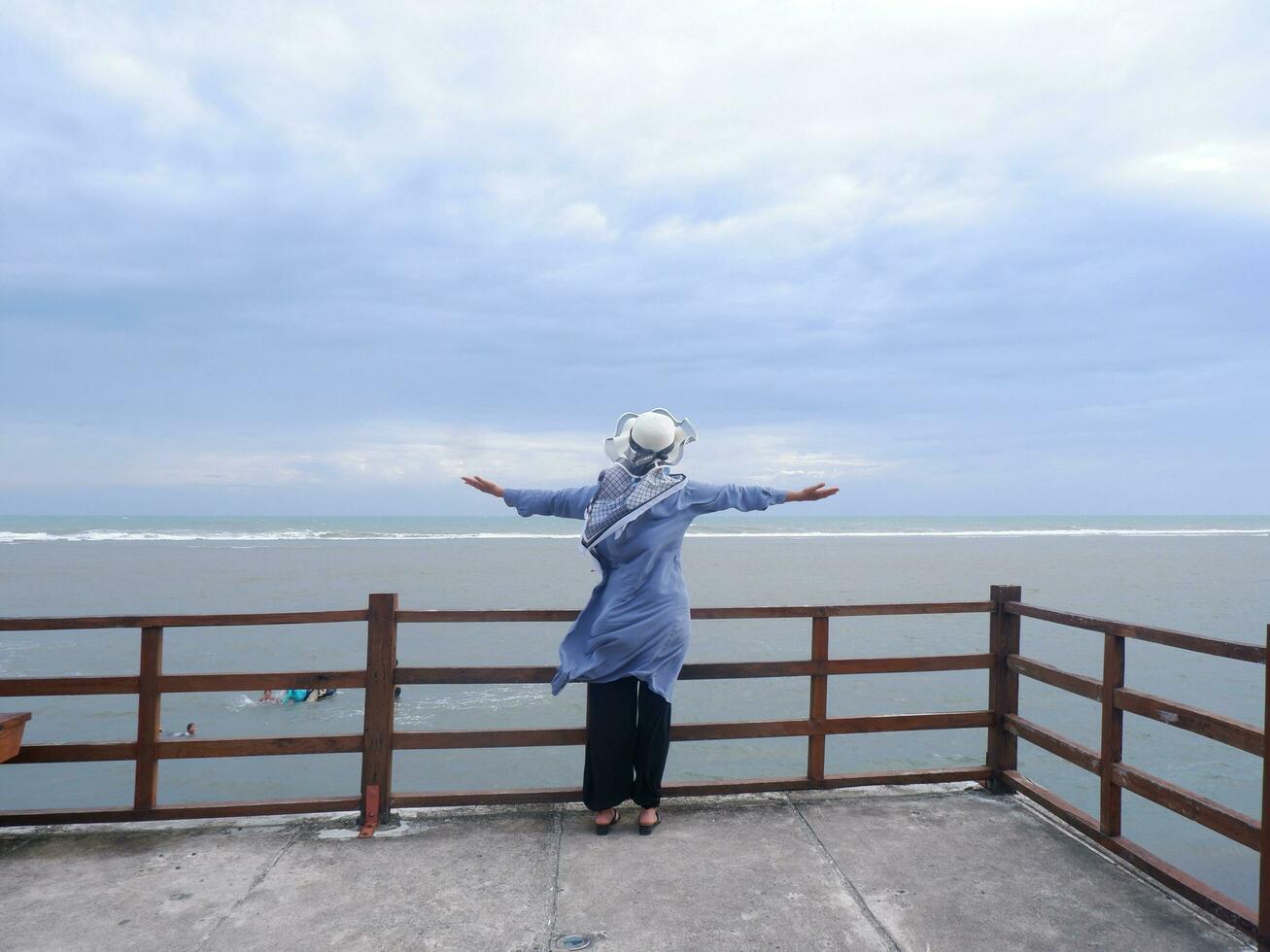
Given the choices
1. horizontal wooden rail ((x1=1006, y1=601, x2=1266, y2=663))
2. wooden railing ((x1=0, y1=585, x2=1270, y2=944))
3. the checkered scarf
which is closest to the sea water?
wooden railing ((x1=0, y1=585, x2=1270, y2=944))

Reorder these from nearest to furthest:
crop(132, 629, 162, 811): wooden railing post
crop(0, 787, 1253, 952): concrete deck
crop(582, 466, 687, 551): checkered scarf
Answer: crop(0, 787, 1253, 952): concrete deck, crop(582, 466, 687, 551): checkered scarf, crop(132, 629, 162, 811): wooden railing post

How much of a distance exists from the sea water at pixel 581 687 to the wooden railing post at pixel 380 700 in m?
2.79

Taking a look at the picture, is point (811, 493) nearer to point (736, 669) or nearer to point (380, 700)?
point (736, 669)

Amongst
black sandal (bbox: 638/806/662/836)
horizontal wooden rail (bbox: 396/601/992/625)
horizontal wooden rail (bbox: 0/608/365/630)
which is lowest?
black sandal (bbox: 638/806/662/836)

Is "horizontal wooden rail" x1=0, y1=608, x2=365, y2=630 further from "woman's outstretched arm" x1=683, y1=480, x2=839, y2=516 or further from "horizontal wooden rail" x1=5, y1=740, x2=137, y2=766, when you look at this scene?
"woman's outstretched arm" x1=683, y1=480, x2=839, y2=516

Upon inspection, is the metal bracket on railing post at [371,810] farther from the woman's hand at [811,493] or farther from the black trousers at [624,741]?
the woman's hand at [811,493]

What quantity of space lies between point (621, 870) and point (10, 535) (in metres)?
46.5

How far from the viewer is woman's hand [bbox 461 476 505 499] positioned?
374 cm

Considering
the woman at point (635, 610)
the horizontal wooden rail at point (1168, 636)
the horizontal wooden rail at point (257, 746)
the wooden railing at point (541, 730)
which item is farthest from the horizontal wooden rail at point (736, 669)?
the horizontal wooden rail at point (1168, 636)

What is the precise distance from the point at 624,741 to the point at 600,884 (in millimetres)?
632

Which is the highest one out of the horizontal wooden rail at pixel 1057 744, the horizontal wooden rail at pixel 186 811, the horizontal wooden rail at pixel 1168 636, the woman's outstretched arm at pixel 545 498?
the woman's outstretched arm at pixel 545 498

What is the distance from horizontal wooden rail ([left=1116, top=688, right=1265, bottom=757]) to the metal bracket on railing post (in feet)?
10.3

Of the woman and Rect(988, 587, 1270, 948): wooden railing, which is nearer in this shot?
Rect(988, 587, 1270, 948): wooden railing

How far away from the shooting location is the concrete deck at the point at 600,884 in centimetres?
278
